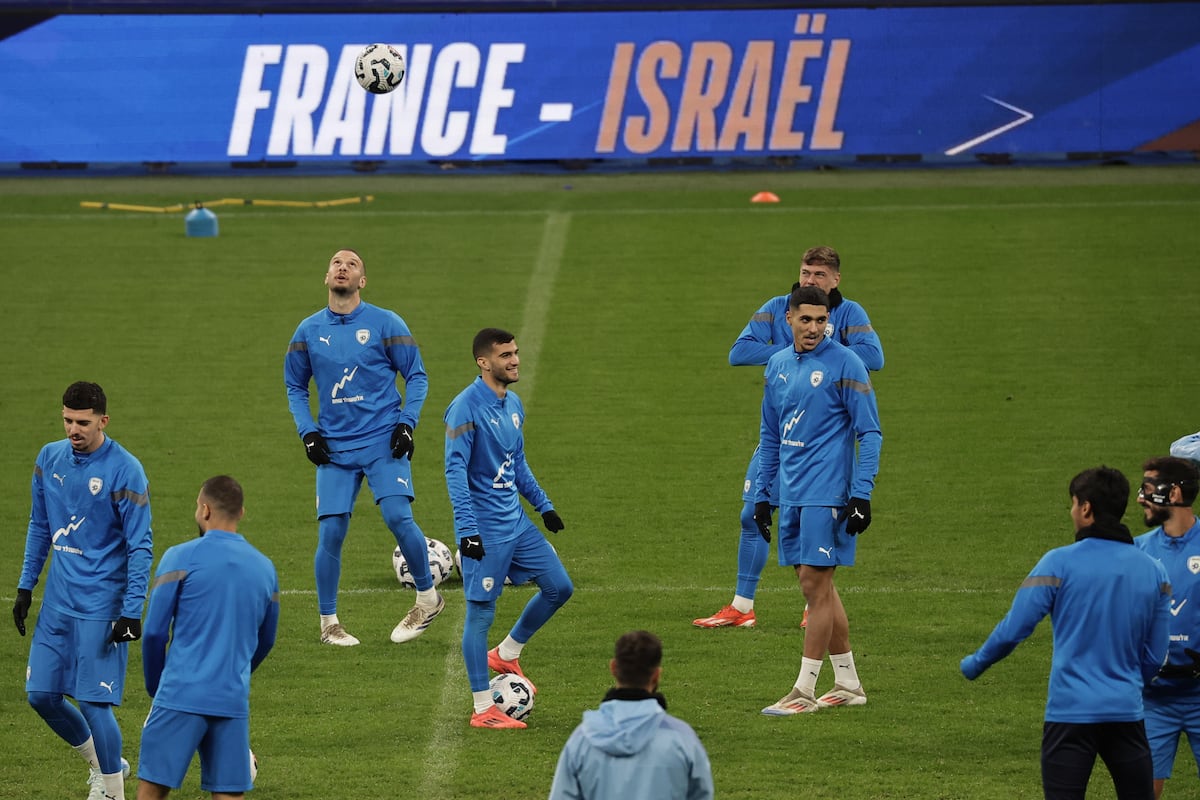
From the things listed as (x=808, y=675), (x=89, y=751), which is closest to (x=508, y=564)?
(x=808, y=675)

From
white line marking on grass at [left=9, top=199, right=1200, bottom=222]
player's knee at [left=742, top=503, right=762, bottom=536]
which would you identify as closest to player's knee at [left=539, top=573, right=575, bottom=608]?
→ player's knee at [left=742, top=503, right=762, bottom=536]

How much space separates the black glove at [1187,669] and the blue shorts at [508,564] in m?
3.53

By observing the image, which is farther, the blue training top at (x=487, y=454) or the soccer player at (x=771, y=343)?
the soccer player at (x=771, y=343)

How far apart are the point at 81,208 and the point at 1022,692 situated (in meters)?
22.1

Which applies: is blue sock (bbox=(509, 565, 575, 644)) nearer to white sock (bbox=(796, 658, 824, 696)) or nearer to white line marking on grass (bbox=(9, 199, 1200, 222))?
white sock (bbox=(796, 658, 824, 696))

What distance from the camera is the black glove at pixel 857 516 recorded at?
382 inches

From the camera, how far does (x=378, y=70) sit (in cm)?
2309

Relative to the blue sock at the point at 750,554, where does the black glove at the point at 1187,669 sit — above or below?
below

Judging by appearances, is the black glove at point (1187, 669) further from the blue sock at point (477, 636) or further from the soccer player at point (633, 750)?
the blue sock at point (477, 636)

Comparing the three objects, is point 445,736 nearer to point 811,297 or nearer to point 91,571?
point 91,571

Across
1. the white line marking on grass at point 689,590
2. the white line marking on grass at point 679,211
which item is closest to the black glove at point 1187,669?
the white line marking on grass at point 689,590

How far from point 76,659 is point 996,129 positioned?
23.9 m

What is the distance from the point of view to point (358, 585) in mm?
13492

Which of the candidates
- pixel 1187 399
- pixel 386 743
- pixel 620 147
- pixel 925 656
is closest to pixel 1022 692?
pixel 925 656
